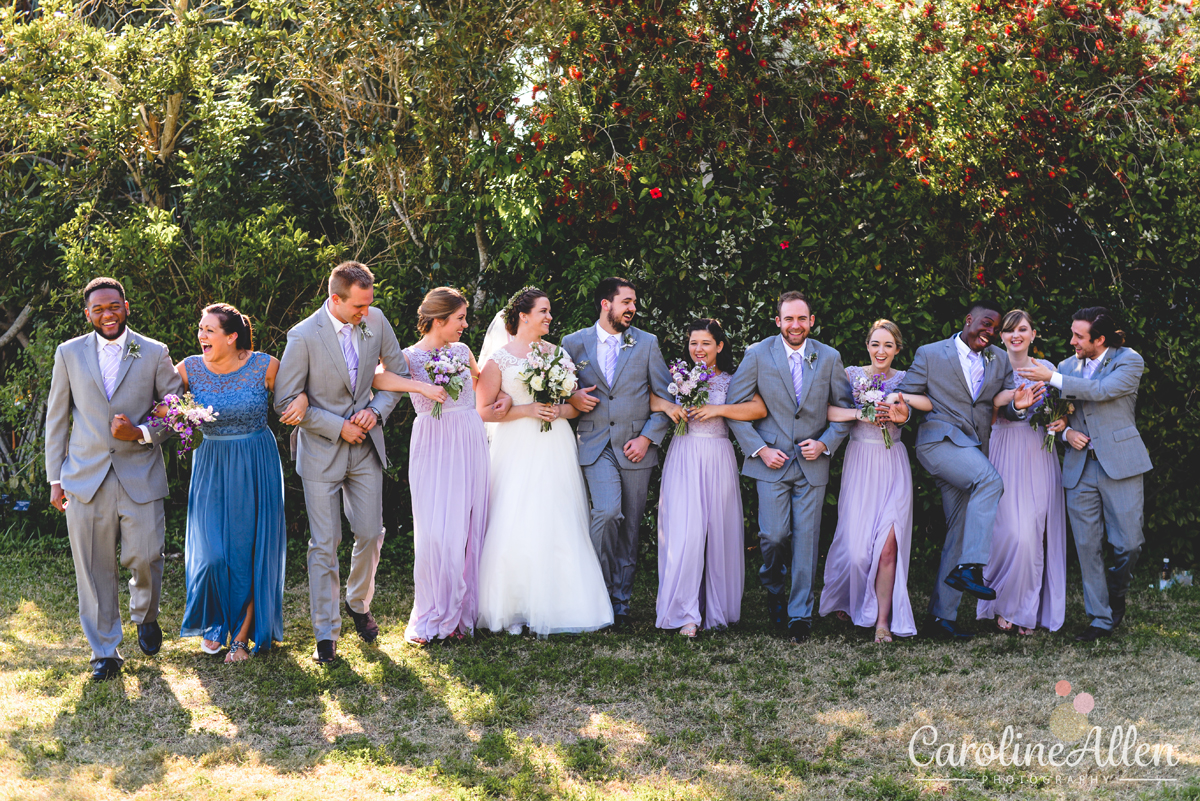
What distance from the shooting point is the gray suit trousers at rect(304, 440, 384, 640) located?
5.98 m

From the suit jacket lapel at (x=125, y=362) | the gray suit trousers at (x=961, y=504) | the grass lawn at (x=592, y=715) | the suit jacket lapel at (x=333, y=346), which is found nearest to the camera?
the grass lawn at (x=592, y=715)

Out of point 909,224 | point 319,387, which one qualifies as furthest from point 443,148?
point 909,224

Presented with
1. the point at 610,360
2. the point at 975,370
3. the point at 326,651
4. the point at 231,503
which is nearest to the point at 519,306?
the point at 610,360

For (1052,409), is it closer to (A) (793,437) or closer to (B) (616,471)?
(A) (793,437)

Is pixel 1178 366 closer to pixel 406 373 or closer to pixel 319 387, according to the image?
pixel 406 373

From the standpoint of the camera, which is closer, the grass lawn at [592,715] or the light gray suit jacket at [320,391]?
the grass lawn at [592,715]

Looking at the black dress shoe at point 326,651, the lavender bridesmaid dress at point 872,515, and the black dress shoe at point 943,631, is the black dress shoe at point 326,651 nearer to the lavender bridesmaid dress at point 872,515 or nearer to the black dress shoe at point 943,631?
the lavender bridesmaid dress at point 872,515

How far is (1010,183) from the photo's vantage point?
8.00 meters

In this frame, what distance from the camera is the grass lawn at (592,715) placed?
4.27 m

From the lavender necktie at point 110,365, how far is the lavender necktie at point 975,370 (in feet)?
16.7

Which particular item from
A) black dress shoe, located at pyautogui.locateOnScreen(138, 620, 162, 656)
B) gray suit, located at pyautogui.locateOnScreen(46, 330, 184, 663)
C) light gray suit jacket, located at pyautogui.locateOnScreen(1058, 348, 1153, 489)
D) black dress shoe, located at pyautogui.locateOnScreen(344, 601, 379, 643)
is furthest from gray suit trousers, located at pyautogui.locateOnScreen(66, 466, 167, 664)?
light gray suit jacket, located at pyautogui.locateOnScreen(1058, 348, 1153, 489)

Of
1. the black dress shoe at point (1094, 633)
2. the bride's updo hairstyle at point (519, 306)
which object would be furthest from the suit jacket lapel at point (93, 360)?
the black dress shoe at point (1094, 633)

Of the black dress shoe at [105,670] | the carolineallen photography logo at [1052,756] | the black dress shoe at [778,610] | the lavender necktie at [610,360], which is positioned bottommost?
the carolineallen photography logo at [1052,756]

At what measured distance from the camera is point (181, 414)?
5.75 meters
